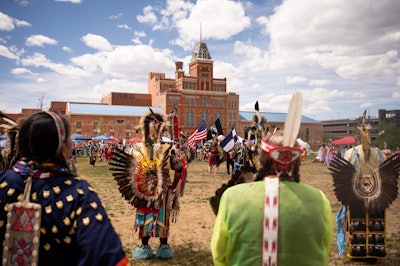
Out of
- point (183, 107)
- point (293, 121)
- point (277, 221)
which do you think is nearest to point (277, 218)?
point (277, 221)

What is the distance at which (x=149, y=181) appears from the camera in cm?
504

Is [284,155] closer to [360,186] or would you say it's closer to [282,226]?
[282,226]

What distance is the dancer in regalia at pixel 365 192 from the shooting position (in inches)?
197

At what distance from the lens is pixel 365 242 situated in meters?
5.23

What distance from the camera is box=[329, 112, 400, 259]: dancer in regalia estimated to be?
16.5 feet

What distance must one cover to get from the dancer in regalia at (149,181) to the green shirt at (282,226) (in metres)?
2.89

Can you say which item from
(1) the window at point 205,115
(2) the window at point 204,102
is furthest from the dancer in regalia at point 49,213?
(2) the window at point 204,102

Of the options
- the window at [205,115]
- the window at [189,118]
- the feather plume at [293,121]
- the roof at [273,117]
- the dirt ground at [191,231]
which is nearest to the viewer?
the feather plume at [293,121]

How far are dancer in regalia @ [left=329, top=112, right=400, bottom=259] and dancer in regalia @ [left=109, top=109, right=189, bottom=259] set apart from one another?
2.47 meters

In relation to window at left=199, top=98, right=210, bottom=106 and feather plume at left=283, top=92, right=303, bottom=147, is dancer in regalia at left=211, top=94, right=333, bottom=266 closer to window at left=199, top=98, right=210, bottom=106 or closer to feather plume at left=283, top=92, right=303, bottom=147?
feather plume at left=283, top=92, right=303, bottom=147

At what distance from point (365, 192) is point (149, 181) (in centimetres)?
319

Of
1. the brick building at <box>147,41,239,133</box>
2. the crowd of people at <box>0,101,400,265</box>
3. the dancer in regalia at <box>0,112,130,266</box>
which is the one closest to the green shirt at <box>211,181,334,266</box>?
the crowd of people at <box>0,101,400,265</box>

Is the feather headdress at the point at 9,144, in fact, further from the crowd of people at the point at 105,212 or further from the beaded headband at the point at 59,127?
the beaded headband at the point at 59,127

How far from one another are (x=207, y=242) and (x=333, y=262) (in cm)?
211
